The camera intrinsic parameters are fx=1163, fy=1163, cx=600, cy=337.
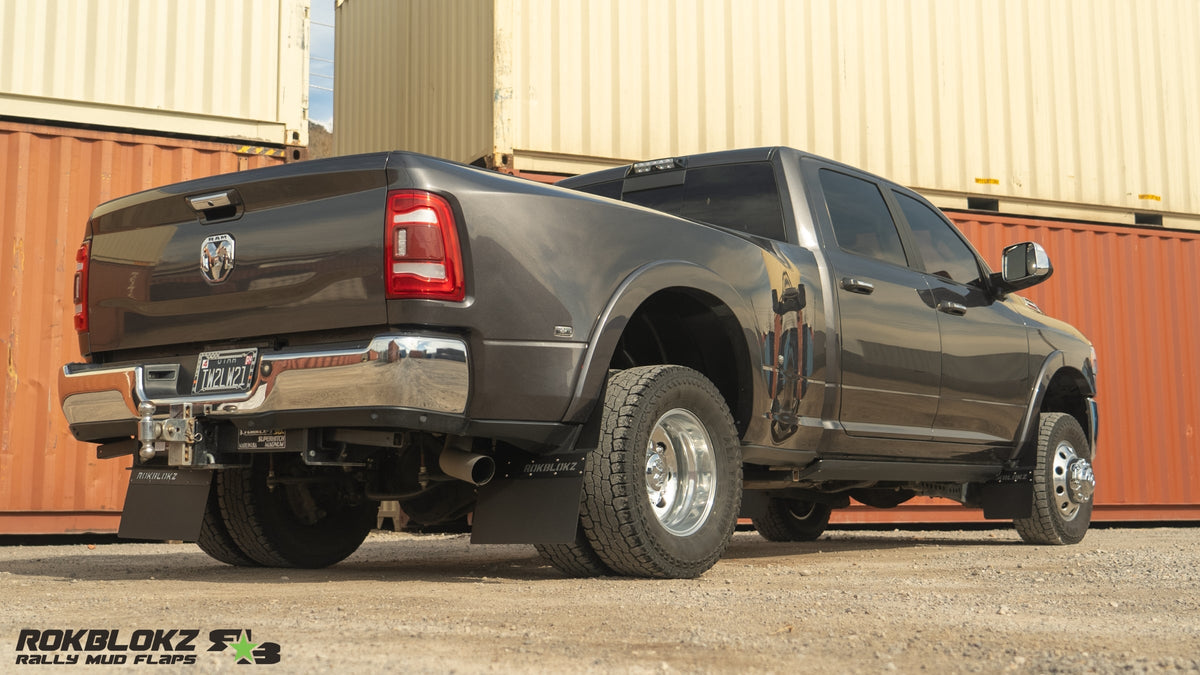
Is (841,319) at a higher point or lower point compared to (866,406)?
higher

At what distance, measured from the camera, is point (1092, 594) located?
3.69 meters

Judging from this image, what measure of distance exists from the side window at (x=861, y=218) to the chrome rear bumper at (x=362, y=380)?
2.25 meters

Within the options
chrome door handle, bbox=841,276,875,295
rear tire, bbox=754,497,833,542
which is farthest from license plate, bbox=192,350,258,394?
rear tire, bbox=754,497,833,542

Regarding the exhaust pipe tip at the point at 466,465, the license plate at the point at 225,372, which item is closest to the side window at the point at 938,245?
the exhaust pipe tip at the point at 466,465

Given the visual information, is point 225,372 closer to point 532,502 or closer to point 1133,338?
point 532,502

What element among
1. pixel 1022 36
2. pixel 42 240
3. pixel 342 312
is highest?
pixel 1022 36

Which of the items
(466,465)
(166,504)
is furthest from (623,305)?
(166,504)

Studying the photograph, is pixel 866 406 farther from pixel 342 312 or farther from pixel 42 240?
pixel 42 240

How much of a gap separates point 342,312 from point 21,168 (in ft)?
17.7

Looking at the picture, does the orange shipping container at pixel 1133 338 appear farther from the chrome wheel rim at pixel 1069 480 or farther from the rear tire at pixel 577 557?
A: the rear tire at pixel 577 557

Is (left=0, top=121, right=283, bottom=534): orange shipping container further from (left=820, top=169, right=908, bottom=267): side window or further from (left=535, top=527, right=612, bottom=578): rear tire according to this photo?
(left=820, top=169, right=908, bottom=267): side window

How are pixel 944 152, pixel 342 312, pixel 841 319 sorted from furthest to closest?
pixel 944 152
pixel 841 319
pixel 342 312

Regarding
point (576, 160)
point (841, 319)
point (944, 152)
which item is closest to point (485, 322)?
point (841, 319)

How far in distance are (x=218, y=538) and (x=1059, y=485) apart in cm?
425
